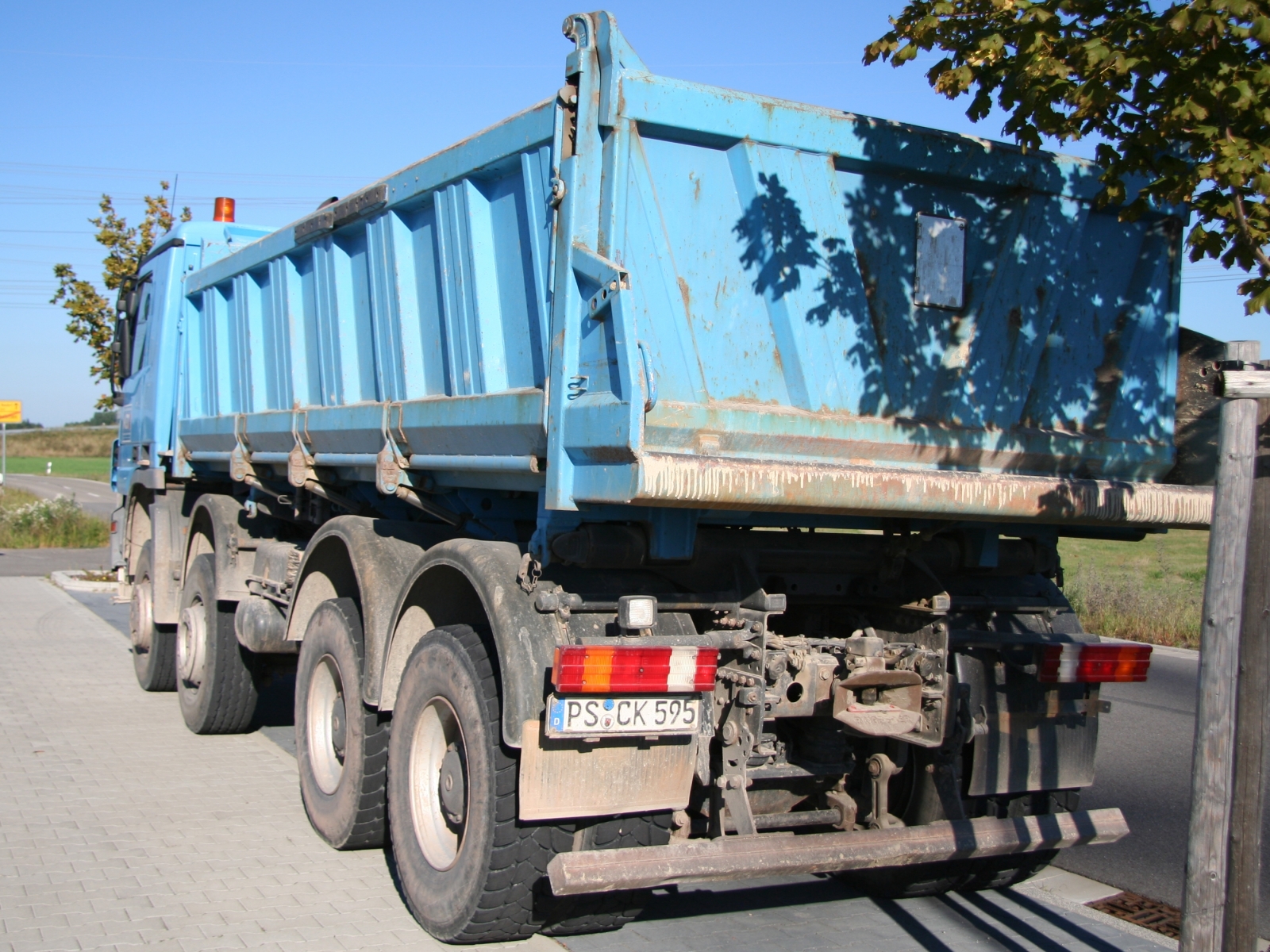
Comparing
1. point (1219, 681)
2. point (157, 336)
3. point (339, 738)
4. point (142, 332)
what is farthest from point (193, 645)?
point (1219, 681)

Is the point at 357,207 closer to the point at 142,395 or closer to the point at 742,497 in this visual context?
the point at 742,497

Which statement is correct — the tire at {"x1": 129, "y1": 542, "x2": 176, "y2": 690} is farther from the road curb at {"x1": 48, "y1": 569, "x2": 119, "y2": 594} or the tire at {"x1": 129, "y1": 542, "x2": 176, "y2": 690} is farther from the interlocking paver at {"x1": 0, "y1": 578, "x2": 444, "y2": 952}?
the road curb at {"x1": 48, "y1": 569, "x2": 119, "y2": 594}

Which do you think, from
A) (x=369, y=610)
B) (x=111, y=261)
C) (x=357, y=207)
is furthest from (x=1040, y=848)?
(x=111, y=261)

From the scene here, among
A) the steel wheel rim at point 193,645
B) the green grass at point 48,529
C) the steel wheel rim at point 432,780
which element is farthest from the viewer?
the green grass at point 48,529

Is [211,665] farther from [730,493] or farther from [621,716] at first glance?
[730,493]

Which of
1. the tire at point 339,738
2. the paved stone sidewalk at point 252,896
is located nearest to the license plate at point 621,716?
the paved stone sidewalk at point 252,896

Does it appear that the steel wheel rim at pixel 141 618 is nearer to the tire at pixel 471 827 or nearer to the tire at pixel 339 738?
the tire at pixel 339 738

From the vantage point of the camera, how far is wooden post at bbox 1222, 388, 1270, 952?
2945 millimetres

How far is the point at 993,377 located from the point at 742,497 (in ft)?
4.38

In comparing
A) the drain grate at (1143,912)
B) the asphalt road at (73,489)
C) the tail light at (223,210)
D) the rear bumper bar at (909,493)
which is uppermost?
the tail light at (223,210)

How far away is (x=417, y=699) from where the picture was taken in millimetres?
4551

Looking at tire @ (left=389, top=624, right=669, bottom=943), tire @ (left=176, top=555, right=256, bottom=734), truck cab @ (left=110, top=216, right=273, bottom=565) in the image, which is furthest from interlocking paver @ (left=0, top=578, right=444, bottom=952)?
truck cab @ (left=110, top=216, right=273, bottom=565)

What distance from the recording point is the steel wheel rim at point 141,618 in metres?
9.27

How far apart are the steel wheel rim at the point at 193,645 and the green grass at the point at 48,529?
61.2 ft
